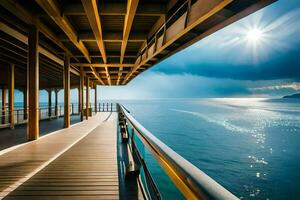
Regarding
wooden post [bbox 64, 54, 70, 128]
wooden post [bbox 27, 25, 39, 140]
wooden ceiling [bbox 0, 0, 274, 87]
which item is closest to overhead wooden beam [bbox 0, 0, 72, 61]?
wooden ceiling [bbox 0, 0, 274, 87]

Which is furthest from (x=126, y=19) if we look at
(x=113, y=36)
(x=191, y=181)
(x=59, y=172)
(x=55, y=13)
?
(x=191, y=181)

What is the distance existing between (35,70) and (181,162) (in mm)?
6310

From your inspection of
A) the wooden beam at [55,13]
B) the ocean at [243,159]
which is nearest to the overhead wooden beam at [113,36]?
the wooden beam at [55,13]

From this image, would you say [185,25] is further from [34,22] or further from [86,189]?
[34,22]

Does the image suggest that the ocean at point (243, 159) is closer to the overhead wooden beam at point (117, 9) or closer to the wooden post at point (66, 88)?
the wooden post at point (66, 88)

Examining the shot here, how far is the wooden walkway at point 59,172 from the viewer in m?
2.84

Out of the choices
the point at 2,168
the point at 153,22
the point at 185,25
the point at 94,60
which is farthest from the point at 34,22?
the point at 94,60

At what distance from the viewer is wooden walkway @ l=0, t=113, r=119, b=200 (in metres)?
2.84

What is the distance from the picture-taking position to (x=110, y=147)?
5.62 metres

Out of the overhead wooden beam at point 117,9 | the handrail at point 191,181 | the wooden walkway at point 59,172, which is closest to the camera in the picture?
the handrail at point 191,181

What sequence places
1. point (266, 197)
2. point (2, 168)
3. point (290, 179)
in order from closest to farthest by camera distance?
point (2, 168) → point (266, 197) → point (290, 179)

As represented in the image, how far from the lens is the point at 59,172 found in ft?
11.9

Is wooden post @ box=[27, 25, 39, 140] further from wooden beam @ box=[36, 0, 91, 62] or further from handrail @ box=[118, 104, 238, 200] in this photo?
handrail @ box=[118, 104, 238, 200]

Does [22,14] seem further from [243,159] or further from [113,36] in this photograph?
[243,159]
